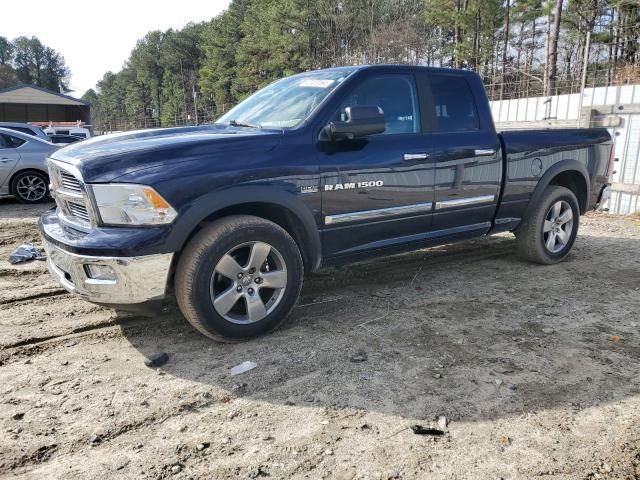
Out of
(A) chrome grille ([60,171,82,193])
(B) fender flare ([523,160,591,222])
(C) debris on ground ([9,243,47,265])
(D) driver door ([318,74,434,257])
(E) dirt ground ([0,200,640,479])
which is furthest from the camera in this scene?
(C) debris on ground ([9,243,47,265])

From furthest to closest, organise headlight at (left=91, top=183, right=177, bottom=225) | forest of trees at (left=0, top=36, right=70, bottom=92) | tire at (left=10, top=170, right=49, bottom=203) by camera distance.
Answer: forest of trees at (left=0, top=36, right=70, bottom=92) < tire at (left=10, top=170, right=49, bottom=203) < headlight at (left=91, top=183, right=177, bottom=225)

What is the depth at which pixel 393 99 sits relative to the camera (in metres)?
4.30

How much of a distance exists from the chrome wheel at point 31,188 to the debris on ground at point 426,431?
31.9 feet

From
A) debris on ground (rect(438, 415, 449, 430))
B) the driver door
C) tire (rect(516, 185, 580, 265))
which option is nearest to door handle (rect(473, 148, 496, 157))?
the driver door

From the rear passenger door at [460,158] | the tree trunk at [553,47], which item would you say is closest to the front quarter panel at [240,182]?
the rear passenger door at [460,158]

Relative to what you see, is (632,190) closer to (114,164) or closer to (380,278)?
(380,278)

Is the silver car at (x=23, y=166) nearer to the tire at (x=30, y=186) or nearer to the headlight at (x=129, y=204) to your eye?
the tire at (x=30, y=186)

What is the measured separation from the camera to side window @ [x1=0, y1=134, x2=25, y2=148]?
9680 mm

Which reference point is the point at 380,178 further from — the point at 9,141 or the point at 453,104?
the point at 9,141

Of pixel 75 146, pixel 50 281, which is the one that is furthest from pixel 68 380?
pixel 50 281

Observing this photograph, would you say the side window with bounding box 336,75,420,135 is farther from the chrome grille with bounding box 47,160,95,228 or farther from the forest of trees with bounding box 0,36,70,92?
the forest of trees with bounding box 0,36,70,92

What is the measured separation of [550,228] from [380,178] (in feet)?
8.39

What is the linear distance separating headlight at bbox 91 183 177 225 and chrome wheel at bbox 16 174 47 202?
8104 mm

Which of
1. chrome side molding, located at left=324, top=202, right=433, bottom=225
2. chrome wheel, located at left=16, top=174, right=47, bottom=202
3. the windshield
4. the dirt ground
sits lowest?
the dirt ground
